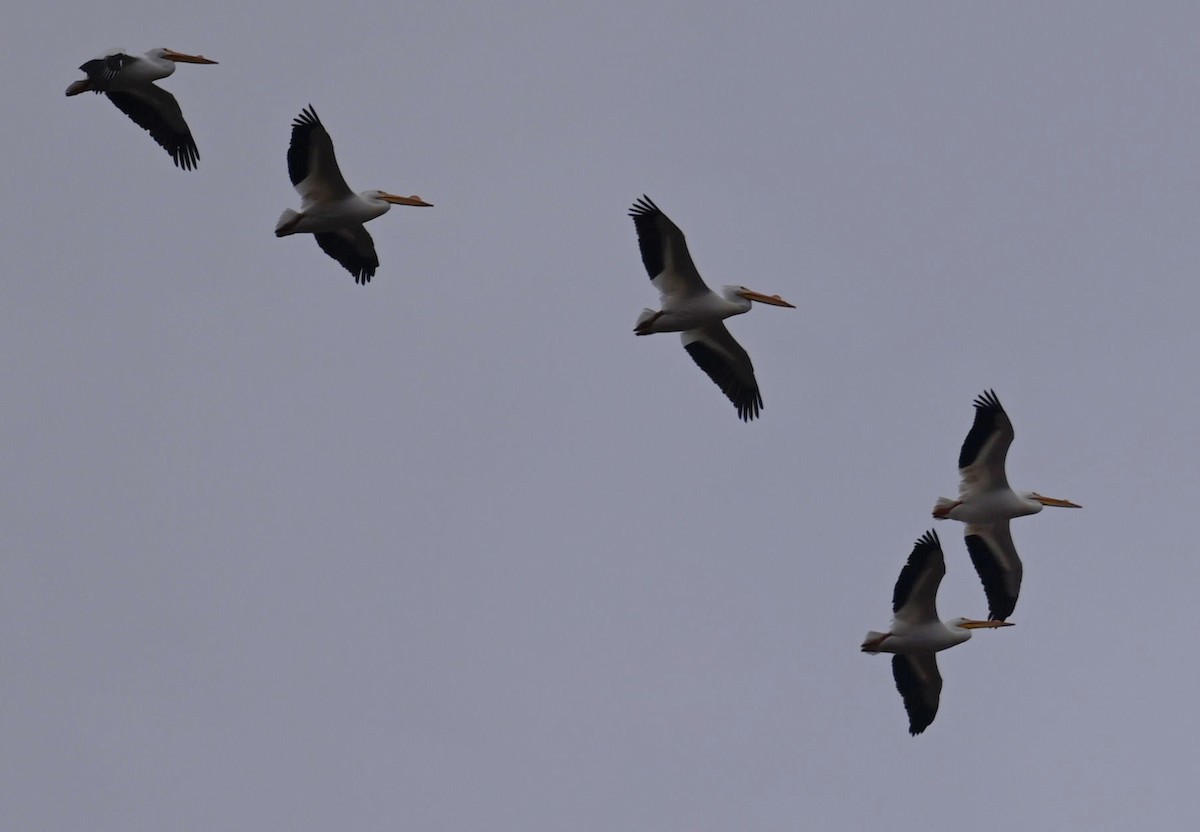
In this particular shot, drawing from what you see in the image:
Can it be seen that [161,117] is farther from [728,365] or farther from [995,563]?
[995,563]

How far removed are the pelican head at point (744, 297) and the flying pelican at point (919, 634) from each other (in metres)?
2.89

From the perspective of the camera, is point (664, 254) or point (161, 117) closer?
point (664, 254)

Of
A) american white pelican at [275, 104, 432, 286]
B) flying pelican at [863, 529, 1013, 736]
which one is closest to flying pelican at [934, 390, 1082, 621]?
flying pelican at [863, 529, 1013, 736]

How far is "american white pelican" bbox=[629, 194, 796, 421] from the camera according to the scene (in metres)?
22.7

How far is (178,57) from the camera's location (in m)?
23.8

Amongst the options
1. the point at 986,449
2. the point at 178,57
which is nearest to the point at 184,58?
the point at 178,57

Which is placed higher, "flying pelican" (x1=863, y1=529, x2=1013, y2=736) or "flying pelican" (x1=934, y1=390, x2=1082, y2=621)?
"flying pelican" (x1=934, y1=390, x2=1082, y2=621)

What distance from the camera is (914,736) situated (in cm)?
2309

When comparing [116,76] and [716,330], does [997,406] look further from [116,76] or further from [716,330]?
[116,76]

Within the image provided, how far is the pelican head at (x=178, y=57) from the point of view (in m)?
23.6

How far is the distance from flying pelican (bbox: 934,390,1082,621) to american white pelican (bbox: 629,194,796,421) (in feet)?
7.25

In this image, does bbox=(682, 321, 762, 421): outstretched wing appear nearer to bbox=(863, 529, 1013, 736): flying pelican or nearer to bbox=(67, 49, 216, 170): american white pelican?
bbox=(863, 529, 1013, 736): flying pelican

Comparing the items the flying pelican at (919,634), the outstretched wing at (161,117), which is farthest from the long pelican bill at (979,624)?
the outstretched wing at (161,117)

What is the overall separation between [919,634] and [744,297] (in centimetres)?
370
